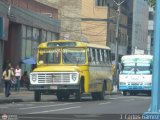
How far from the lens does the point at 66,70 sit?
2847cm

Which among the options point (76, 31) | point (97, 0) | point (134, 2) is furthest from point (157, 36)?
point (134, 2)

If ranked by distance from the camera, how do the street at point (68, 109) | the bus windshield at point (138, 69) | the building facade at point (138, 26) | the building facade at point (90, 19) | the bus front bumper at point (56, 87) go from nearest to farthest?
the street at point (68, 109) < the bus front bumper at point (56, 87) < the bus windshield at point (138, 69) < the building facade at point (90, 19) < the building facade at point (138, 26)

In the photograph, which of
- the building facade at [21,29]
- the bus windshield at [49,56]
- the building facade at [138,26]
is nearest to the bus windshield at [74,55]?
the bus windshield at [49,56]

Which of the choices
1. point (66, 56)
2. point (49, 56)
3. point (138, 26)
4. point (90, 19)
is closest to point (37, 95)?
point (49, 56)

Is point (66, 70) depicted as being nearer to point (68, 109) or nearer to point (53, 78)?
point (53, 78)

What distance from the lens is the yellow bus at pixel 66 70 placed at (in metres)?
28.6

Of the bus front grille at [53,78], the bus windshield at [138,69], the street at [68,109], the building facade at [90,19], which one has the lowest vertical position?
the street at [68,109]

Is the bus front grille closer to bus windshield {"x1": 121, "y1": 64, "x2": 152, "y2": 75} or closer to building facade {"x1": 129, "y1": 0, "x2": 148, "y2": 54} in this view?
bus windshield {"x1": 121, "y1": 64, "x2": 152, "y2": 75}

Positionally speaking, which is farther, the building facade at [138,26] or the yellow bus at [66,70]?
the building facade at [138,26]

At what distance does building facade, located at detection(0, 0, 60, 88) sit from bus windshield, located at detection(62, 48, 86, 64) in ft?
33.1

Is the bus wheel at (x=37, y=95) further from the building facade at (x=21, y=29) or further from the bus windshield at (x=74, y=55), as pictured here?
the building facade at (x=21, y=29)

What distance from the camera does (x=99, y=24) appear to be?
75375 millimetres

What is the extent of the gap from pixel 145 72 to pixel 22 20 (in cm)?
979

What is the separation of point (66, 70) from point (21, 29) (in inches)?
635
